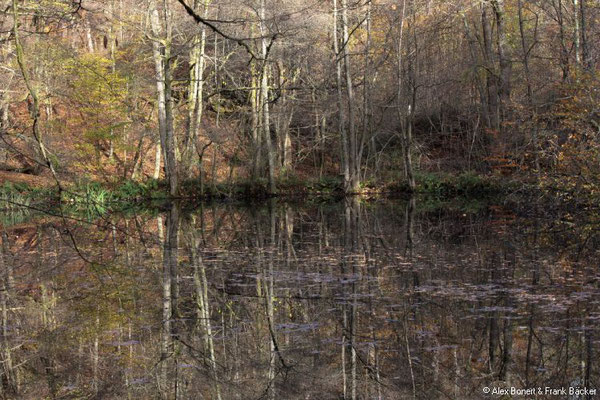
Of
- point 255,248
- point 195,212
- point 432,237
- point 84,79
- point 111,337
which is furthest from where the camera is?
point 84,79

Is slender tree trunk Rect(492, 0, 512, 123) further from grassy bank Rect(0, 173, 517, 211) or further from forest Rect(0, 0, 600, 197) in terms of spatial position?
grassy bank Rect(0, 173, 517, 211)

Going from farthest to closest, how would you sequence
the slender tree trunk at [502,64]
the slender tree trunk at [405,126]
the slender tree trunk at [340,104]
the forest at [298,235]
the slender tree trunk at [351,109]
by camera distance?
the slender tree trunk at [502,64] → the slender tree trunk at [405,126] → the slender tree trunk at [340,104] → the slender tree trunk at [351,109] → the forest at [298,235]

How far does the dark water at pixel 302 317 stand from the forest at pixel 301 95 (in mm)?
11178

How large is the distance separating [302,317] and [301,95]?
27637 mm

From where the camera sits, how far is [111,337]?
22.1ft

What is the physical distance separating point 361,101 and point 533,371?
85.6 feet

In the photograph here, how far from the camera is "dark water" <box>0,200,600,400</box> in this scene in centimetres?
541

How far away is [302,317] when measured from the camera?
734 cm

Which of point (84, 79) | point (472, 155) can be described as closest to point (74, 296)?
point (84, 79)

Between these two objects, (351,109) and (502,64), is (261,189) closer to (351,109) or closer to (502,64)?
(351,109)

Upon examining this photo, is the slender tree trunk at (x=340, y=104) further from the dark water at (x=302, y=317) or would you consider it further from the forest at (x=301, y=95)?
the dark water at (x=302, y=317)

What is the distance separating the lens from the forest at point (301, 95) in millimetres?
25547

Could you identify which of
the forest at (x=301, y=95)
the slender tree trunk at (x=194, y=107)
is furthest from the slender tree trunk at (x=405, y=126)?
the slender tree trunk at (x=194, y=107)

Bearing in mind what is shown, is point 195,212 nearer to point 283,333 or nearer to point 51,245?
point 51,245
